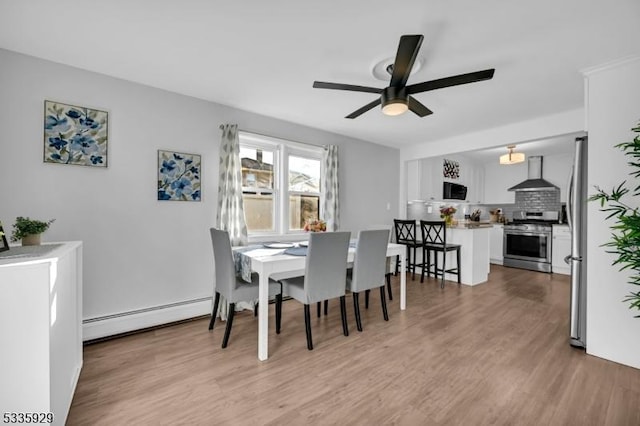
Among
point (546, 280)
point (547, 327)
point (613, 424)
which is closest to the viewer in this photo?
point (613, 424)

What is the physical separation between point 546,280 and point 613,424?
3779mm

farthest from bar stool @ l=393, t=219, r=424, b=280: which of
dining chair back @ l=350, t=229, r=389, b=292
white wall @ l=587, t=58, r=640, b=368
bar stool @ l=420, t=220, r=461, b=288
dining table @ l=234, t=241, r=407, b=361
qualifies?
dining table @ l=234, t=241, r=407, b=361

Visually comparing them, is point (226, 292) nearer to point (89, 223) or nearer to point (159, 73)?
point (89, 223)

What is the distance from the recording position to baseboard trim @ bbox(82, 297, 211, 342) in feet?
7.78

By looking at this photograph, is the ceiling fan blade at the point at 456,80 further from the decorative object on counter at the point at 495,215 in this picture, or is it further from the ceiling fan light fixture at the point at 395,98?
the decorative object on counter at the point at 495,215

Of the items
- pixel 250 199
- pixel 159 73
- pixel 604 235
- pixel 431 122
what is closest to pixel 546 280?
pixel 604 235

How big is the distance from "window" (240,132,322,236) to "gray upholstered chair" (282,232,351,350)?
4.23ft

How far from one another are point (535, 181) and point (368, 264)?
4992 millimetres

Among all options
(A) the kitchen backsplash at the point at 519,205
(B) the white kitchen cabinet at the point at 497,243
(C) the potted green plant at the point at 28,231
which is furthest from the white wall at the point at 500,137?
(C) the potted green plant at the point at 28,231

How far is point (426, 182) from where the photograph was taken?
5.30 meters

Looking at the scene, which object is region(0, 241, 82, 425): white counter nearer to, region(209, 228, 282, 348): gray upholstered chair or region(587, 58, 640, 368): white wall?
region(209, 228, 282, 348): gray upholstered chair

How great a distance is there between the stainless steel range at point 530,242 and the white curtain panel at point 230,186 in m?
5.35

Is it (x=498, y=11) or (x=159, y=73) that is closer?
(x=498, y=11)

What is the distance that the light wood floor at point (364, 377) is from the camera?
153 cm
